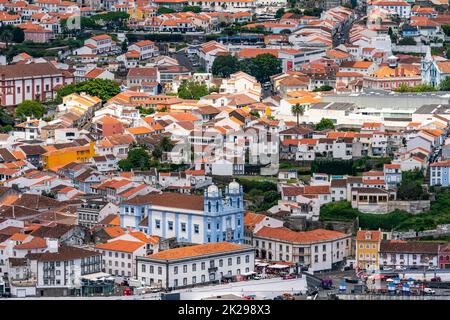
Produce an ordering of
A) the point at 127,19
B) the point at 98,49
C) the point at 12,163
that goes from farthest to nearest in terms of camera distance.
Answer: the point at 127,19 < the point at 98,49 < the point at 12,163

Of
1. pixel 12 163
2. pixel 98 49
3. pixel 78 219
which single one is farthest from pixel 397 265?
pixel 98 49

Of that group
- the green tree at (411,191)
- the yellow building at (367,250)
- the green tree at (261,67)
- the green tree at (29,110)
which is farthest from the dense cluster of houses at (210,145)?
the green tree at (261,67)

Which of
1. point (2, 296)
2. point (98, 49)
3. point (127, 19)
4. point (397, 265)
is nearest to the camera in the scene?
point (2, 296)

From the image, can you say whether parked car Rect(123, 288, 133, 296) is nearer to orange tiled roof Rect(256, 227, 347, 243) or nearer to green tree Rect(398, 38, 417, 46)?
orange tiled roof Rect(256, 227, 347, 243)

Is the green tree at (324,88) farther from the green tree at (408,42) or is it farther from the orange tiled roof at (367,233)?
the orange tiled roof at (367,233)

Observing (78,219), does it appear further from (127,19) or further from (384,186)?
(127,19)

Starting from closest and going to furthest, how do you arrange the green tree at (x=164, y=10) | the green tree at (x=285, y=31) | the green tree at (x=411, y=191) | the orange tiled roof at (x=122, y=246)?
the orange tiled roof at (x=122, y=246)
the green tree at (x=411, y=191)
the green tree at (x=285, y=31)
the green tree at (x=164, y=10)

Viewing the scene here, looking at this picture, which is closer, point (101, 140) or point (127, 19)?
point (101, 140)

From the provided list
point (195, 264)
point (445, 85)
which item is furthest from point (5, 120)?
point (195, 264)
